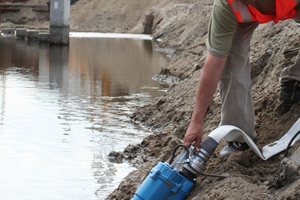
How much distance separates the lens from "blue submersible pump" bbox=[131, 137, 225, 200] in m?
2.56

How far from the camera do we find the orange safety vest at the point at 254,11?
2635 mm

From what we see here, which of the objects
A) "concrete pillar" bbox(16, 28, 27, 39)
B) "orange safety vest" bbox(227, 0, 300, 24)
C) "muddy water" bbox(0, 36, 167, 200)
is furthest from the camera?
"concrete pillar" bbox(16, 28, 27, 39)

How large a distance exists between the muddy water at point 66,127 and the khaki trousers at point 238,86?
4.57 feet

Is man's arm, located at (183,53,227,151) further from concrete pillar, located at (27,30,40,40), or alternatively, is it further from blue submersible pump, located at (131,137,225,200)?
concrete pillar, located at (27,30,40,40)

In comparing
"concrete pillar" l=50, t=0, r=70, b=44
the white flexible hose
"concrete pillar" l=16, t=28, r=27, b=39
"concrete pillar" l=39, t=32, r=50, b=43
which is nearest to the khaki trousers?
the white flexible hose

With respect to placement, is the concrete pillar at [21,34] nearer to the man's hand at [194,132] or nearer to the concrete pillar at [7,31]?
the concrete pillar at [7,31]

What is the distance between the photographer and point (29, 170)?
13.8 feet

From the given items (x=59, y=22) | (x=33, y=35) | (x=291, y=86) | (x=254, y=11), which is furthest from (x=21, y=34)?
(x=254, y=11)

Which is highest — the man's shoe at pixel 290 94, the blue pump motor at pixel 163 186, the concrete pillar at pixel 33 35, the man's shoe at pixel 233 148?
the man's shoe at pixel 290 94

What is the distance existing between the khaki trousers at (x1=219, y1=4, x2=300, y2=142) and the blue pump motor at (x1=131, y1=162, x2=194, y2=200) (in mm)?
676

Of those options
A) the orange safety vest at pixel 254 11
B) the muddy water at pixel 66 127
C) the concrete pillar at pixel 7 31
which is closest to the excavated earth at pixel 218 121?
the muddy water at pixel 66 127

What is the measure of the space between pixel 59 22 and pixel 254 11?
18.4m

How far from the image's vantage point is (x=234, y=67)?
3062 millimetres

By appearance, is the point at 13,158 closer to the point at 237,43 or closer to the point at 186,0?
the point at 237,43
